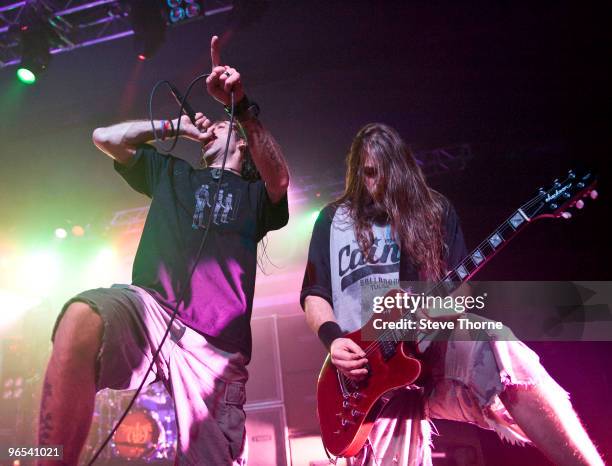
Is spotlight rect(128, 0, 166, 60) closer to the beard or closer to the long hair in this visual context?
the long hair

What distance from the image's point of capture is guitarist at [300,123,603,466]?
1.65 m

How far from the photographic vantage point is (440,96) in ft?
17.7

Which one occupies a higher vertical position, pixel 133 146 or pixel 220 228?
pixel 133 146

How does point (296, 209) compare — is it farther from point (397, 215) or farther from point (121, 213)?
point (397, 215)

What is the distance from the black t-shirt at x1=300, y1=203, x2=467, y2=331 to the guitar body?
0.68 ft

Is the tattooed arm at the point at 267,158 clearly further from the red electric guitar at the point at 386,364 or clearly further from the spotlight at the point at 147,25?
the spotlight at the point at 147,25

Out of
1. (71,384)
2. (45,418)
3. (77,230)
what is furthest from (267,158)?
(77,230)

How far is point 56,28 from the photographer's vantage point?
4.46 m

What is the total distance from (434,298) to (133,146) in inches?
57.2

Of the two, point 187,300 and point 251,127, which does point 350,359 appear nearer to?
point 187,300

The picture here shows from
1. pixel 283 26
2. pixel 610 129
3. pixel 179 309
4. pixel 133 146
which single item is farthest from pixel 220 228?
pixel 610 129

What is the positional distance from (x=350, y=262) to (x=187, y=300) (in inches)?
27.9

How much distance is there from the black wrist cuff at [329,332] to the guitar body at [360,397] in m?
0.05

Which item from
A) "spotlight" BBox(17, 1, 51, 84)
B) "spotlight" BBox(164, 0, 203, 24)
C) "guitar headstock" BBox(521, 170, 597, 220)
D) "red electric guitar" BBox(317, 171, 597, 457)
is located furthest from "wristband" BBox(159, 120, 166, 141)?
"spotlight" BBox(17, 1, 51, 84)
